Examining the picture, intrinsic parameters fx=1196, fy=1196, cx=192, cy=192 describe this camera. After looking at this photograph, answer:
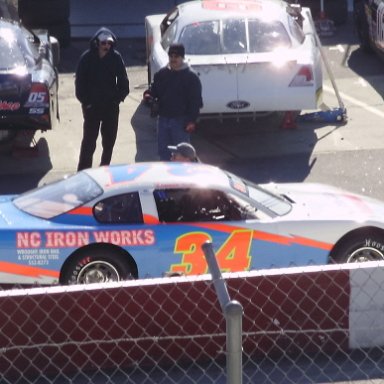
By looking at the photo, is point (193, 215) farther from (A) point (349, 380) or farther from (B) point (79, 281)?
(A) point (349, 380)

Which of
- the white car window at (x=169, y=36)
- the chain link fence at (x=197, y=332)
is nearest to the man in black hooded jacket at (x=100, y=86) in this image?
the white car window at (x=169, y=36)

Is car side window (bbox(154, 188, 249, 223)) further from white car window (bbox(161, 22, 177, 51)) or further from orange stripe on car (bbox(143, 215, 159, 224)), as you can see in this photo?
white car window (bbox(161, 22, 177, 51))

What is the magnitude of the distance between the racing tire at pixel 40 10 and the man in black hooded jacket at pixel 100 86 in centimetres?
Answer: 699

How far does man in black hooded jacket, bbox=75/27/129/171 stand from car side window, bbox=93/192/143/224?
353cm

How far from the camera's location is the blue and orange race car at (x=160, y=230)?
8883 mm

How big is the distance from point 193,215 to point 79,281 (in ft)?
3.32

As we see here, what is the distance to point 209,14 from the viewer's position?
569 inches

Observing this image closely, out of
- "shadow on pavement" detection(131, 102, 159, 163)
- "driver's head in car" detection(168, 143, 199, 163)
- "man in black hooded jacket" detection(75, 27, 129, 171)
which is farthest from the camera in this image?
"shadow on pavement" detection(131, 102, 159, 163)

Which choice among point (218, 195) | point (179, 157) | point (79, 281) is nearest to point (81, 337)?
point (79, 281)

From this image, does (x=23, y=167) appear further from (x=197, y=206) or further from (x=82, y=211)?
(x=197, y=206)

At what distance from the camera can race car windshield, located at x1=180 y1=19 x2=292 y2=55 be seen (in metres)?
13.8

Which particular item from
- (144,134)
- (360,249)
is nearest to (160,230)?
(360,249)

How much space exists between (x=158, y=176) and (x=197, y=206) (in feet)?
1.33

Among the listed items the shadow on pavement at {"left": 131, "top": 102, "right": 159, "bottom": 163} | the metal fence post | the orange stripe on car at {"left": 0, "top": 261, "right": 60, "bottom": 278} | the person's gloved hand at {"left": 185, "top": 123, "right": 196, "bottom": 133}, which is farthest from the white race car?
the metal fence post
